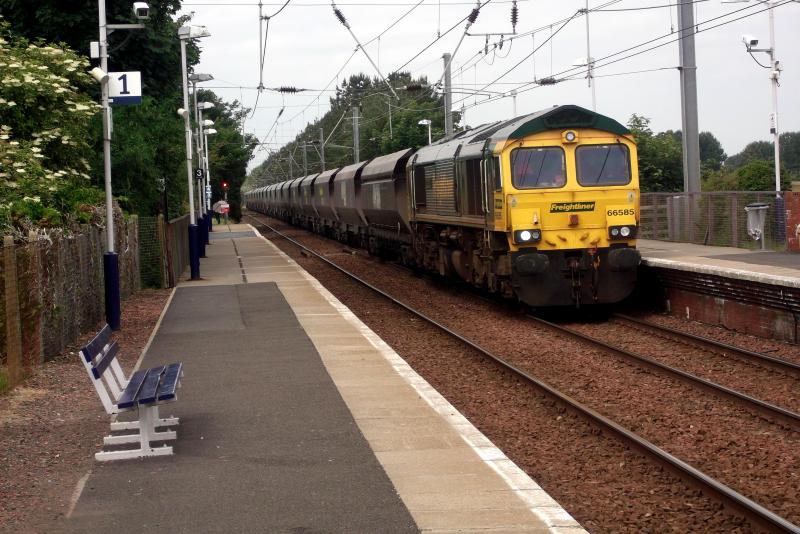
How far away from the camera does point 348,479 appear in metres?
7.04

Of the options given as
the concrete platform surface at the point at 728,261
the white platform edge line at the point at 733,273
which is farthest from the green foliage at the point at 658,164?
the white platform edge line at the point at 733,273

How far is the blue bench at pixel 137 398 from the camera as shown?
7788 mm

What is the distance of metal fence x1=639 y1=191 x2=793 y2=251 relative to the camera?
21641mm

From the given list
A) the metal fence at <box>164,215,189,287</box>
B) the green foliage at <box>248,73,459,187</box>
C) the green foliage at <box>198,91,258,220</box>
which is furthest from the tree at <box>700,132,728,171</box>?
the metal fence at <box>164,215,189,287</box>

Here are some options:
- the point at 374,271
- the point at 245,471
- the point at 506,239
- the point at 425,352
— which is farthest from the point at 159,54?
the point at 245,471

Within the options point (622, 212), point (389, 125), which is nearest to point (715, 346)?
point (622, 212)

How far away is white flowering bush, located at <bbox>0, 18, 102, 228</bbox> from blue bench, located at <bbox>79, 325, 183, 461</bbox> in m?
7.63

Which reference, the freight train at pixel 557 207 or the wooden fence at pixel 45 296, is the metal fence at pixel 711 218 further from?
the wooden fence at pixel 45 296

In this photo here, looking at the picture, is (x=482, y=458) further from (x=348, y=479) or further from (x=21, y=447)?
(x=21, y=447)

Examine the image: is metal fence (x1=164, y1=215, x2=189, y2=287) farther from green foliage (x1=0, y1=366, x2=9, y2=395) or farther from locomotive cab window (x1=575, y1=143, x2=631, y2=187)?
green foliage (x1=0, y1=366, x2=9, y2=395)

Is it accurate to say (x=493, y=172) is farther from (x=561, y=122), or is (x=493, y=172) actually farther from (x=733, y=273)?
(x=733, y=273)

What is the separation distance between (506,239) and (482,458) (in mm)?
9225

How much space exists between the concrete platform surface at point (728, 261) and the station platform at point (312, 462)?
5.30 meters

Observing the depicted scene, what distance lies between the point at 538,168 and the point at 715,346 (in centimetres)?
450
